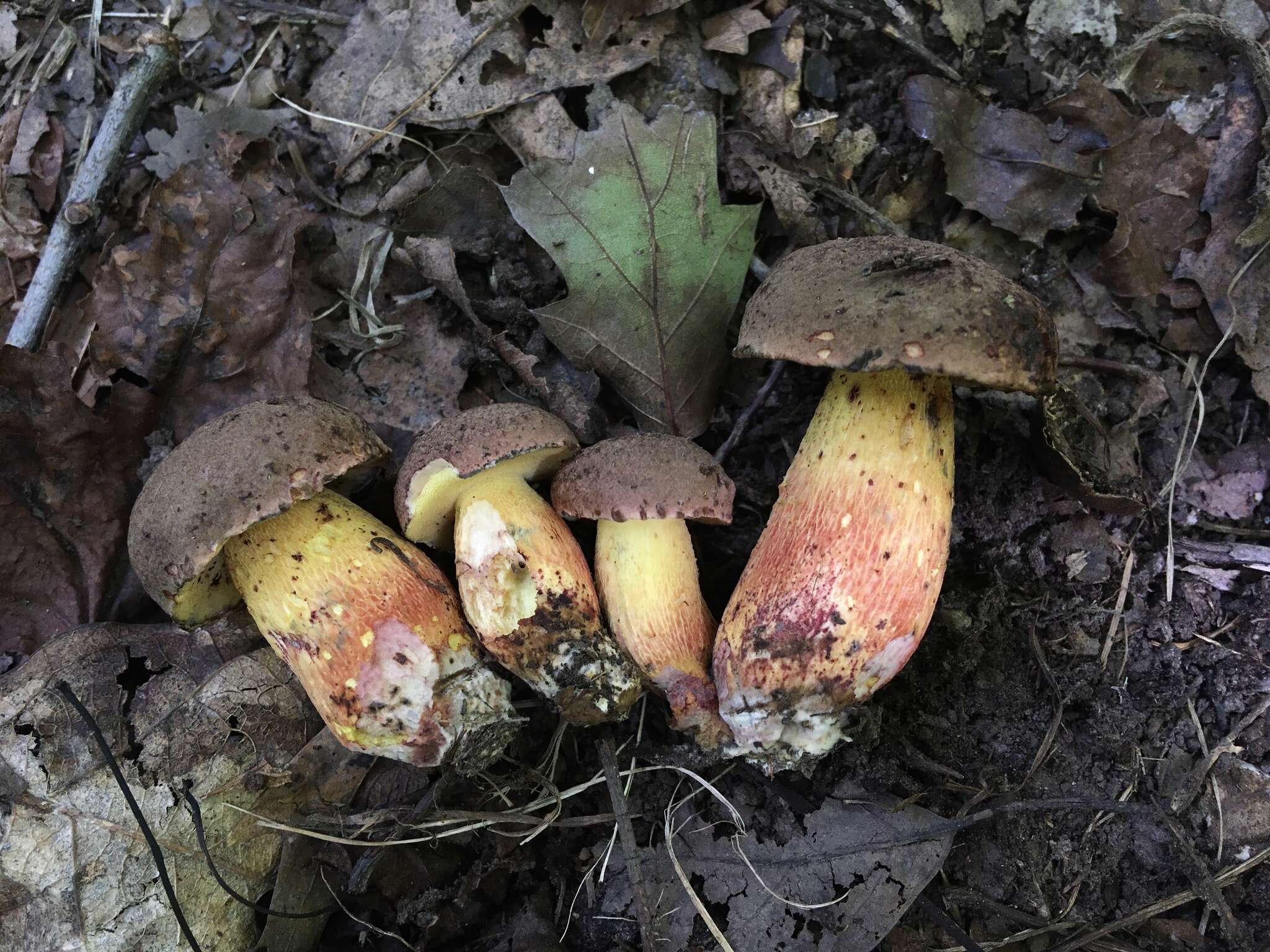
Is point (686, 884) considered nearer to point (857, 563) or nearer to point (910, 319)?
point (857, 563)

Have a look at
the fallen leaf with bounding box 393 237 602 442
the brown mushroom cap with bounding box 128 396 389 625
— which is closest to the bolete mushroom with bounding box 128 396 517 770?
the brown mushroom cap with bounding box 128 396 389 625

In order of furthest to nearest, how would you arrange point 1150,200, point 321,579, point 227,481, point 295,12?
point 295,12 < point 1150,200 < point 321,579 < point 227,481

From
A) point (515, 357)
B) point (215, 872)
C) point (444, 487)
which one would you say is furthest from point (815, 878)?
point (515, 357)

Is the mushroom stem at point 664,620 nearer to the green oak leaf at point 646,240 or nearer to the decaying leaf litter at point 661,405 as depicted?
the decaying leaf litter at point 661,405

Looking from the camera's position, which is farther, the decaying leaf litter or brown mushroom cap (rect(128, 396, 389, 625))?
the decaying leaf litter

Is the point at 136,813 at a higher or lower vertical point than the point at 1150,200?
lower

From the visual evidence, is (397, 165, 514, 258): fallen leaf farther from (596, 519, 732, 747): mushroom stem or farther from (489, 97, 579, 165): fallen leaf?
(596, 519, 732, 747): mushroom stem

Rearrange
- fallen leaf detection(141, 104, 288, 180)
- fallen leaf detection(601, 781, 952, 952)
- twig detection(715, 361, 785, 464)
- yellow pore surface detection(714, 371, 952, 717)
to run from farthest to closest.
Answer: fallen leaf detection(141, 104, 288, 180) → twig detection(715, 361, 785, 464) → fallen leaf detection(601, 781, 952, 952) → yellow pore surface detection(714, 371, 952, 717)

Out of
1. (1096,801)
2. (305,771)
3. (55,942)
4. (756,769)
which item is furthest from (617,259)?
(55,942)
